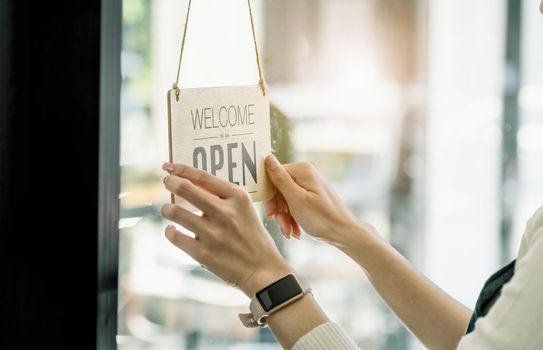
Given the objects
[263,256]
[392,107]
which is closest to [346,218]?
[263,256]

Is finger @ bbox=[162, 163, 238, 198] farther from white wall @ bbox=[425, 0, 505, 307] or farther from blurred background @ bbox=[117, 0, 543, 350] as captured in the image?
white wall @ bbox=[425, 0, 505, 307]

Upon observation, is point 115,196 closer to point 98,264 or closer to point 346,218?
point 98,264

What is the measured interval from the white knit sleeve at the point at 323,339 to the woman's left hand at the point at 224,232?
3.0 inches

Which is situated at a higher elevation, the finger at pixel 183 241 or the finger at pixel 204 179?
the finger at pixel 204 179

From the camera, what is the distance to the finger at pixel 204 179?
2.65 feet

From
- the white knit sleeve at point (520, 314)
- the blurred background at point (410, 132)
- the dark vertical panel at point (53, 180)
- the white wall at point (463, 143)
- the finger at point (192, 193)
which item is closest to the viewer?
the white knit sleeve at point (520, 314)

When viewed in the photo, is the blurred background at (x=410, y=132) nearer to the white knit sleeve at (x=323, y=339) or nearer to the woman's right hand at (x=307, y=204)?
the woman's right hand at (x=307, y=204)

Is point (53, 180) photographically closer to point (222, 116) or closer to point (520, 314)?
point (222, 116)

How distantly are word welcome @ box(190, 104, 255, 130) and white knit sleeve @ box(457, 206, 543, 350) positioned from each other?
0.40 metres

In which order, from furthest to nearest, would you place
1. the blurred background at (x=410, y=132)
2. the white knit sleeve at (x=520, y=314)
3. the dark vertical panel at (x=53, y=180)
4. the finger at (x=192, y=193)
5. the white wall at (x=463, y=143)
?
the white wall at (x=463, y=143)
the blurred background at (x=410, y=132)
the dark vertical panel at (x=53, y=180)
the finger at (x=192, y=193)
the white knit sleeve at (x=520, y=314)

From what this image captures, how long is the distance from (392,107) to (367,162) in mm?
260

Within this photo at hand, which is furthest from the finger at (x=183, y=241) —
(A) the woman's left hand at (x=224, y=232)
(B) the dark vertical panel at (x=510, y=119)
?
(B) the dark vertical panel at (x=510, y=119)

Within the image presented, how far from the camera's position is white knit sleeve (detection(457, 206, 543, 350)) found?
2.09ft

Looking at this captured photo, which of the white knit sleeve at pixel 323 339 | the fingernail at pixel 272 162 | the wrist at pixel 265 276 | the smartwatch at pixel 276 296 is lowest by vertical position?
the white knit sleeve at pixel 323 339
